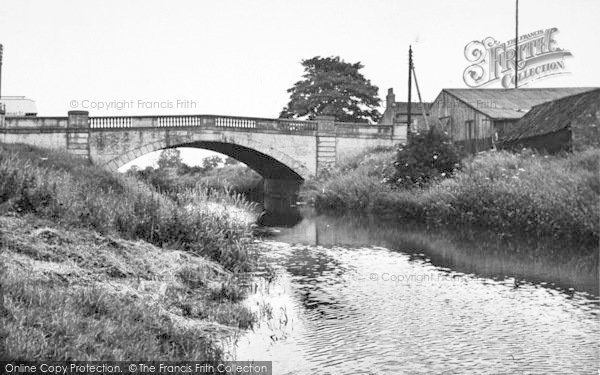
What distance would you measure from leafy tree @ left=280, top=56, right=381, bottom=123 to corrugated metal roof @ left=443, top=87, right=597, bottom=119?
2111 cm

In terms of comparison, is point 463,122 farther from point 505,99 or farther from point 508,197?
point 508,197

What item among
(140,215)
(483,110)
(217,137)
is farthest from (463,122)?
(140,215)

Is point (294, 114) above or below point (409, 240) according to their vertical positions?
above

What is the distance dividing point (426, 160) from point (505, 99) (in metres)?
12.1

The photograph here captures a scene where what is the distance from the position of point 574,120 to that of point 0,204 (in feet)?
68.5

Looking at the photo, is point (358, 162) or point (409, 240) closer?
point (409, 240)

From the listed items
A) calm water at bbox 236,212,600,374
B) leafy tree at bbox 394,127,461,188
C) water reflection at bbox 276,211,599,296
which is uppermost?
leafy tree at bbox 394,127,461,188

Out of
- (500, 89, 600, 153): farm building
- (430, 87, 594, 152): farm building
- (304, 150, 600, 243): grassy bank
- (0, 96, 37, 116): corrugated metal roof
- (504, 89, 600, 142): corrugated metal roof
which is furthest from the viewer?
(0, 96, 37, 116): corrugated metal roof

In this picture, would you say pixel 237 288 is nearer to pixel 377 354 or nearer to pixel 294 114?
pixel 377 354

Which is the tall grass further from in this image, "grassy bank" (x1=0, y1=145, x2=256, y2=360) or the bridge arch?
the bridge arch

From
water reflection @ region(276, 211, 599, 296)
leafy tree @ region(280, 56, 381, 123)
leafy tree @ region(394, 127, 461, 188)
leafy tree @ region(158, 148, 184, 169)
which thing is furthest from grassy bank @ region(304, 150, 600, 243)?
leafy tree @ region(158, 148, 184, 169)

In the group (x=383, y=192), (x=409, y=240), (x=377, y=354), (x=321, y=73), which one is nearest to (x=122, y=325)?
(x=377, y=354)

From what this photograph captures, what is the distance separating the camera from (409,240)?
16.8 metres

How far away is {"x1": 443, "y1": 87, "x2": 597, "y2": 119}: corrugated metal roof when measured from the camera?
3216 cm
